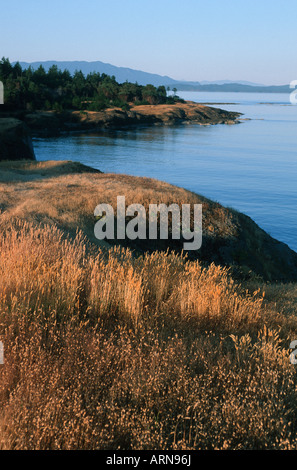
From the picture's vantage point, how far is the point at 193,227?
17.6 metres

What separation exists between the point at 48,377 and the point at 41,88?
97.3 meters

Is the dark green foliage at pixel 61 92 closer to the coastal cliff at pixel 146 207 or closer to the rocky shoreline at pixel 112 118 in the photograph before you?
the rocky shoreline at pixel 112 118

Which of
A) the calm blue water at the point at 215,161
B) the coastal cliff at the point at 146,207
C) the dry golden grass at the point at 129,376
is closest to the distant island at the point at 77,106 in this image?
the calm blue water at the point at 215,161

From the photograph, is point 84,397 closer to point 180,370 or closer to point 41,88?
point 180,370

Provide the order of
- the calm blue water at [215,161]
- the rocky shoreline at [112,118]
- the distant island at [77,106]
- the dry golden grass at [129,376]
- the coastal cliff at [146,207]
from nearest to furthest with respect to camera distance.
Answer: the dry golden grass at [129,376], the coastal cliff at [146,207], the calm blue water at [215,161], the rocky shoreline at [112,118], the distant island at [77,106]

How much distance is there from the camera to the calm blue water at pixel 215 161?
35625 millimetres

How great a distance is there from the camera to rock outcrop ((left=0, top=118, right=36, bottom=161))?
120 feet

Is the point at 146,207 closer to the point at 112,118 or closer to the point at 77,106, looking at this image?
the point at 112,118

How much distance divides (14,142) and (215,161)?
92.9 ft

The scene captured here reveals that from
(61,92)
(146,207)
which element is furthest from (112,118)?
(146,207)

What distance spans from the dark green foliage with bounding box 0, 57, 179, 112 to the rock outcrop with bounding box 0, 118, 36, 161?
42874 millimetres

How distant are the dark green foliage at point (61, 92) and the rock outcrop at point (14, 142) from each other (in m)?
42.9

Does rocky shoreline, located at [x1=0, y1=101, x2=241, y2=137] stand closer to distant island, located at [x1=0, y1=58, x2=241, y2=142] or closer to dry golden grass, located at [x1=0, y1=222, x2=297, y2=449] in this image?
distant island, located at [x1=0, y1=58, x2=241, y2=142]

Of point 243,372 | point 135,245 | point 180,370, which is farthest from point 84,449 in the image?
point 135,245
